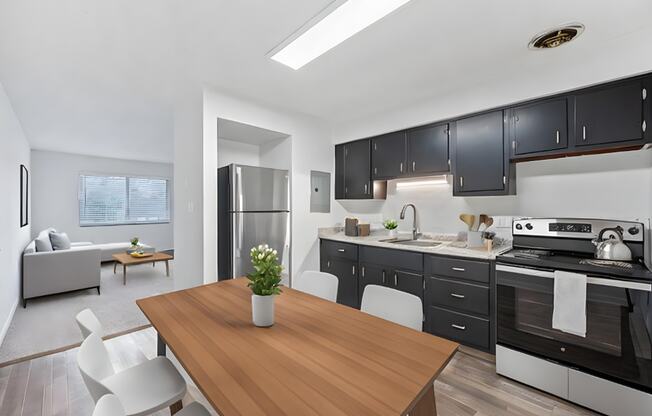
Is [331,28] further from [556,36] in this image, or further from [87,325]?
[87,325]

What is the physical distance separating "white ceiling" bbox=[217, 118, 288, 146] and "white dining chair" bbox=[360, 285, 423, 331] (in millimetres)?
2244

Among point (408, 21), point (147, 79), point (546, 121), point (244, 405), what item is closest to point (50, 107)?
point (147, 79)

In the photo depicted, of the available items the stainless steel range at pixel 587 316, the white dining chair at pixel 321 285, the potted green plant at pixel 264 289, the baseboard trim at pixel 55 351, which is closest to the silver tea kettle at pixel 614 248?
the stainless steel range at pixel 587 316

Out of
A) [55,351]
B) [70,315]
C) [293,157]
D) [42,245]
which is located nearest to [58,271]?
[42,245]

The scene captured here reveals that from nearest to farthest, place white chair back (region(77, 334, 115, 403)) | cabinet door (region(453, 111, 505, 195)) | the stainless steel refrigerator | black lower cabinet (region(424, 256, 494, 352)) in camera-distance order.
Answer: white chair back (region(77, 334, 115, 403)) < black lower cabinet (region(424, 256, 494, 352)) < cabinet door (region(453, 111, 505, 195)) < the stainless steel refrigerator

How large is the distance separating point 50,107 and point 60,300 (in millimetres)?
2592

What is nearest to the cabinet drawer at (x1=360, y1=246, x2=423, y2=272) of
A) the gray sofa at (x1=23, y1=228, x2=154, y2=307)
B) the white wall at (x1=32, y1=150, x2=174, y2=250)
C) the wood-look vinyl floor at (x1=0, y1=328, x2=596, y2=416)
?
the wood-look vinyl floor at (x1=0, y1=328, x2=596, y2=416)

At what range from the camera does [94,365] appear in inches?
45.4

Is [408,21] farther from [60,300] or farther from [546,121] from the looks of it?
[60,300]

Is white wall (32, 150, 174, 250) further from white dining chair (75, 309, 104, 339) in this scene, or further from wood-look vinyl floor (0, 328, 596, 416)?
white dining chair (75, 309, 104, 339)

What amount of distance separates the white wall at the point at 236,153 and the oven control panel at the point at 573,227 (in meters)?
3.14

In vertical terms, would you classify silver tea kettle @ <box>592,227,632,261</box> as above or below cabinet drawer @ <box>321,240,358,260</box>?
above

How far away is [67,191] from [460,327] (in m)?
8.24

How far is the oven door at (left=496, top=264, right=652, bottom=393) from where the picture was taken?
1.67m
